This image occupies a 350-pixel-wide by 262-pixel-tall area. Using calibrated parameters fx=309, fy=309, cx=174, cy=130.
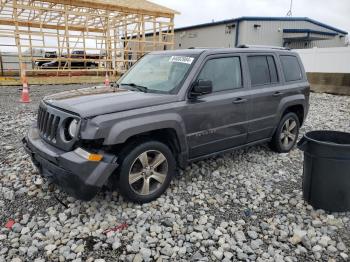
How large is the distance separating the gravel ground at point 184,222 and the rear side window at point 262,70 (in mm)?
1475

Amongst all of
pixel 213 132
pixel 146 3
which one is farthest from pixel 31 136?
pixel 146 3

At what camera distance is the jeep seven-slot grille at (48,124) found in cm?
354

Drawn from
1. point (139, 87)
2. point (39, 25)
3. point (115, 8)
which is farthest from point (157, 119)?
point (39, 25)

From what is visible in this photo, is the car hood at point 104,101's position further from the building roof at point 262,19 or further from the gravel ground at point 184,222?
the building roof at point 262,19

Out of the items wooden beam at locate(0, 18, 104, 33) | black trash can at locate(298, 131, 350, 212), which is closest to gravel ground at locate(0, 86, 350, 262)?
black trash can at locate(298, 131, 350, 212)

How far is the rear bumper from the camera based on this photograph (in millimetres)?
3188

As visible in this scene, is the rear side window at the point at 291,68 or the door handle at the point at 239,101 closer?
the door handle at the point at 239,101

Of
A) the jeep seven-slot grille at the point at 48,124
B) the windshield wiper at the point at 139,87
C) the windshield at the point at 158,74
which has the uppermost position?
the windshield at the point at 158,74

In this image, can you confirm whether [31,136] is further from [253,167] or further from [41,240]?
[253,167]

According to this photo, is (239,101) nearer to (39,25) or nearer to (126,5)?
(126,5)

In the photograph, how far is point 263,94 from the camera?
16.2 feet

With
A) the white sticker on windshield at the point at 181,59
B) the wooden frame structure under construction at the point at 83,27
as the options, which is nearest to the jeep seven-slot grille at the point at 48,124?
the white sticker on windshield at the point at 181,59

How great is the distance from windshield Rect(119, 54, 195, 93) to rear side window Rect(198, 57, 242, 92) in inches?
10.8

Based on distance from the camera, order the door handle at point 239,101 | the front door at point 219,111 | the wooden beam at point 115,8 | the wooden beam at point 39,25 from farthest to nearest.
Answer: the wooden beam at point 39,25 → the wooden beam at point 115,8 → the door handle at point 239,101 → the front door at point 219,111
